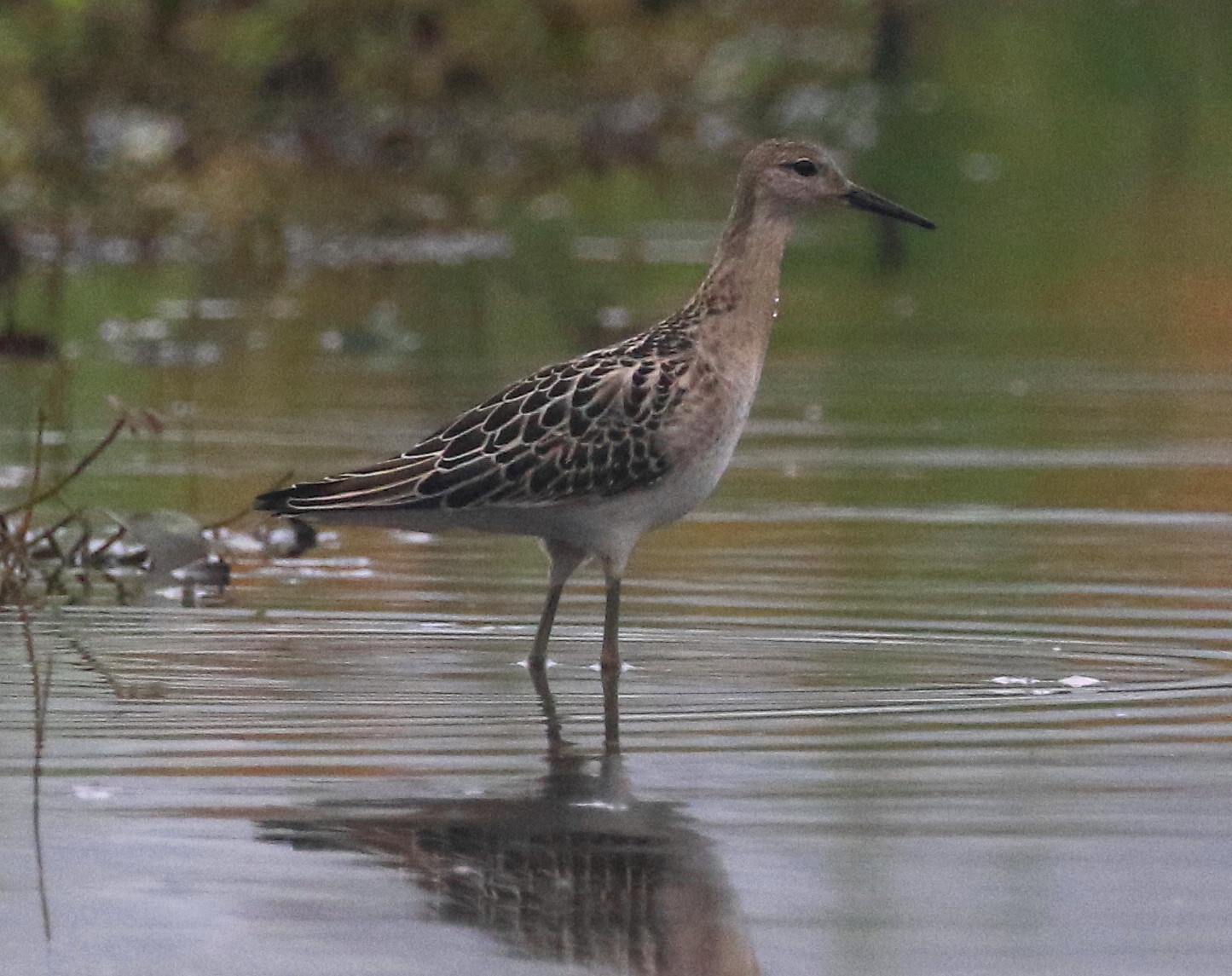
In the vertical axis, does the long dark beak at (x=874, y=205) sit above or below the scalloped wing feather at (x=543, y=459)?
above

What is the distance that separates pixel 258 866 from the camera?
22.6 ft

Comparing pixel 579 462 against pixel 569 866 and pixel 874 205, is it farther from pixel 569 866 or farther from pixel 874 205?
pixel 569 866

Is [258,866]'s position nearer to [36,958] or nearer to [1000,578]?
[36,958]

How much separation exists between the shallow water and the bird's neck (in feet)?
2.84

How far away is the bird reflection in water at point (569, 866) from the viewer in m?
6.19

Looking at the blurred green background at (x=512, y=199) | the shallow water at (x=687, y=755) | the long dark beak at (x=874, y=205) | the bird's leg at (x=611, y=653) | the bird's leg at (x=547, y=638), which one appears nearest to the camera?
the shallow water at (x=687, y=755)

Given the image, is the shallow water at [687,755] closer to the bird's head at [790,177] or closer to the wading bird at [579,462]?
the wading bird at [579,462]

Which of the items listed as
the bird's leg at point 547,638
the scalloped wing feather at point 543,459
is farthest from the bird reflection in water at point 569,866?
the scalloped wing feather at point 543,459

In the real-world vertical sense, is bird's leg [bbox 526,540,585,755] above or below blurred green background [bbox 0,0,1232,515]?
below

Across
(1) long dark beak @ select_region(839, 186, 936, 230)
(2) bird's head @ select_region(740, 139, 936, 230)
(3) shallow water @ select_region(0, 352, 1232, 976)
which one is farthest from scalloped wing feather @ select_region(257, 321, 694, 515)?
(1) long dark beak @ select_region(839, 186, 936, 230)

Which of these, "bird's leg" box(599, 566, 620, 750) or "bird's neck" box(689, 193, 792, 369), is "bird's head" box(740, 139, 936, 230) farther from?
"bird's leg" box(599, 566, 620, 750)

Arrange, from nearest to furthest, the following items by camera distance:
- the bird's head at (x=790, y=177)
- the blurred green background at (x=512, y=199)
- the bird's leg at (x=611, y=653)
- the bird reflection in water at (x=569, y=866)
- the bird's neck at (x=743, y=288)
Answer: the bird reflection in water at (x=569, y=866) < the bird's leg at (x=611, y=653) < the bird's neck at (x=743, y=288) < the bird's head at (x=790, y=177) < the blurred green background at (x=512, y=199)

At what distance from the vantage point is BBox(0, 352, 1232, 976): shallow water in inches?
250

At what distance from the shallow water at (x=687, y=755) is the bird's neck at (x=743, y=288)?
866mm
